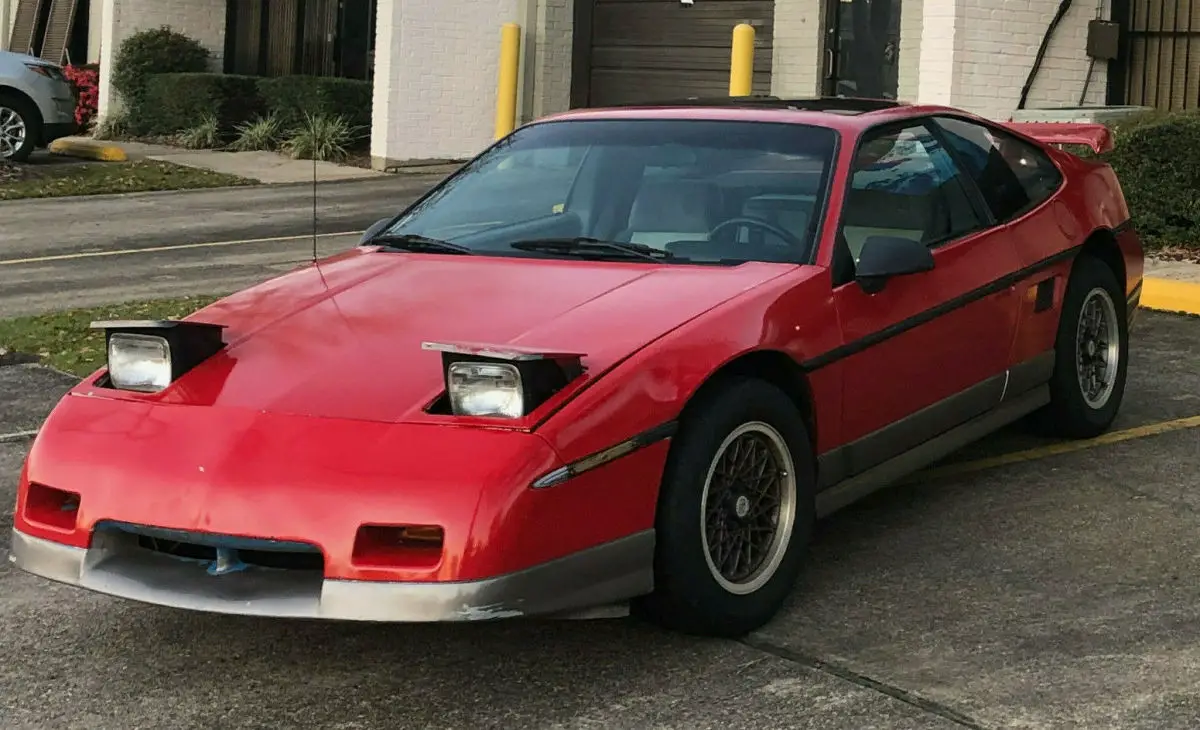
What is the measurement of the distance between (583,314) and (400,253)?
1.02m

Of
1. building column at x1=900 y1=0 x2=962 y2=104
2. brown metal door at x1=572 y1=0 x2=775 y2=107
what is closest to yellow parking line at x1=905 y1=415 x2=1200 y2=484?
building column at x1=900 y1=0 x2=962 y2=104

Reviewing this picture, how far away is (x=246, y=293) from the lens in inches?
191

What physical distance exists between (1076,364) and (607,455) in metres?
2.94

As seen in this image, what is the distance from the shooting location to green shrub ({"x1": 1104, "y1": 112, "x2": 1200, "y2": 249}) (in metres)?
10.8

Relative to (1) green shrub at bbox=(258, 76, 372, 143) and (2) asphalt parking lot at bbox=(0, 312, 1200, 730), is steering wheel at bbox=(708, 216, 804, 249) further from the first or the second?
Answer: (1) green shrub at bbox=(258, 76, 372, 143)

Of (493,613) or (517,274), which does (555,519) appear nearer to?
(493,613)

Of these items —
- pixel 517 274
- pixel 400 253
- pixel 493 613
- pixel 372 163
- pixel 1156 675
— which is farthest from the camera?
pixel 372 163

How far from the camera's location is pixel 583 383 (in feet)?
12.7

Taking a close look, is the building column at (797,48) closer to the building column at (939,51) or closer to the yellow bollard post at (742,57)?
the yellow bollard post at (742,57)

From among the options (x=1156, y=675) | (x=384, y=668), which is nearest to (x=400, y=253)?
(x=384, y=668)

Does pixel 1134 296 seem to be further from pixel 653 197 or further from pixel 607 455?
pixel 607 455

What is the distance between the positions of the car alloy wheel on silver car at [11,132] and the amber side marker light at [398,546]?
1599cm

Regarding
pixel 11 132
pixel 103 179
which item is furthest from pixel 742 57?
pixel 11 132

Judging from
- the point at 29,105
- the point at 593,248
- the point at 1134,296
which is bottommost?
the point at 1134,296
